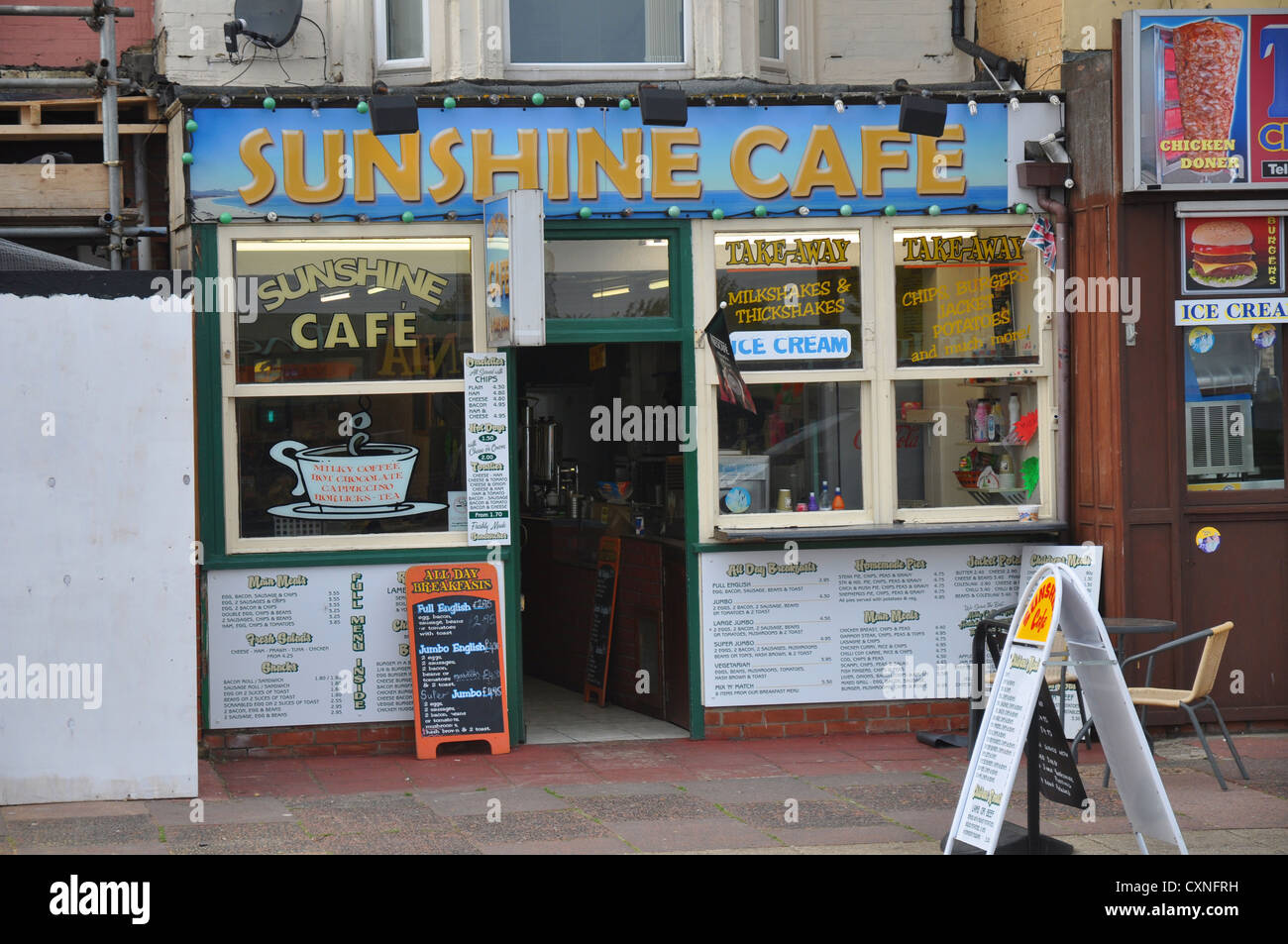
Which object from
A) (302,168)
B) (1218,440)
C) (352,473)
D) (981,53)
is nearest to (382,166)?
(302,168)

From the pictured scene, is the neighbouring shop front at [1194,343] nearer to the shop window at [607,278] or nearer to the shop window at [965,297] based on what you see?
the shop window at [965,297]

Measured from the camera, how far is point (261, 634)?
8625 millimetres

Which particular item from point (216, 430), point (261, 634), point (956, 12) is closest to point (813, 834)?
point (261, 634)

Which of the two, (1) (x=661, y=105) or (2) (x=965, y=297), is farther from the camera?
(2) (x=965, y=297)

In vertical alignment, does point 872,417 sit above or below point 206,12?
below

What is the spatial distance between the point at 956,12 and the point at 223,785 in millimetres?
6870

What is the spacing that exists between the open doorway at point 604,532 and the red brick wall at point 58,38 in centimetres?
365

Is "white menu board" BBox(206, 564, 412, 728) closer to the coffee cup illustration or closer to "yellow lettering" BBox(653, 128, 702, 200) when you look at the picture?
the coffee cup illustration

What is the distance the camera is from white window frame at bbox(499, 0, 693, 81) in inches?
363

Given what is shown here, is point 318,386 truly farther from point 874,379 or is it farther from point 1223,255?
point 1223,255

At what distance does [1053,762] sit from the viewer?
604cm

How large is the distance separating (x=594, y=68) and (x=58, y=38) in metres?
3.54

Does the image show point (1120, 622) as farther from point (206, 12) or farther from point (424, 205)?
point (206, 12)
